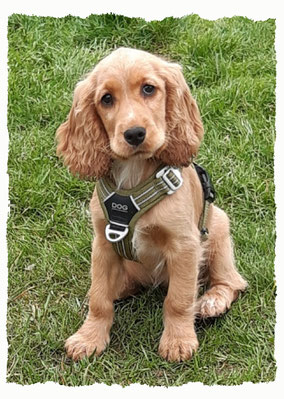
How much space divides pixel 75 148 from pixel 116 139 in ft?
1.76

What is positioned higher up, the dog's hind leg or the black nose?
the black nose

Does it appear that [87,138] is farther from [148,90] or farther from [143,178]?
[148,90]

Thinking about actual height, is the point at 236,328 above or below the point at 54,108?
below

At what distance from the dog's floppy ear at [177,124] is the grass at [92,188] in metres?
1.13

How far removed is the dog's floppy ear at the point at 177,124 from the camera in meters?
4.09

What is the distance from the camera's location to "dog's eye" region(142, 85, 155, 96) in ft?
12.6

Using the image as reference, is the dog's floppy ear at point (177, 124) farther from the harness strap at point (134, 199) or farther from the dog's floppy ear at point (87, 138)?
the dog's floppy ear at point (87, 138)

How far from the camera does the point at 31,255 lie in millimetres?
5254

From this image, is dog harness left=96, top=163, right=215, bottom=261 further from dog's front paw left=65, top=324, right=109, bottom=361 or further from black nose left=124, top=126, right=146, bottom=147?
dog's front paw left=65, top=324, right=109, bottom=361

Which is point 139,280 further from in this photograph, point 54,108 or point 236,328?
point 54,108

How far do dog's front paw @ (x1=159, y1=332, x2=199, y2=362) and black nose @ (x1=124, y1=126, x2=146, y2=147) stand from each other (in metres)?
1.33

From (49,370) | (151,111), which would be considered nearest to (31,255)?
(49,370)

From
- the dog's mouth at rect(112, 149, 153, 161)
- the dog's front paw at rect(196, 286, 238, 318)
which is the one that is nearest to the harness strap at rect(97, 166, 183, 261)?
the dog's mouth at rect(112, 149, 153, 161)

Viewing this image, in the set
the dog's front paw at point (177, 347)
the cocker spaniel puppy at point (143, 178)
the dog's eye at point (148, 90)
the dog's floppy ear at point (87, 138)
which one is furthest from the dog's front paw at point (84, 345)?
the dog's eye at point (148, 90)
